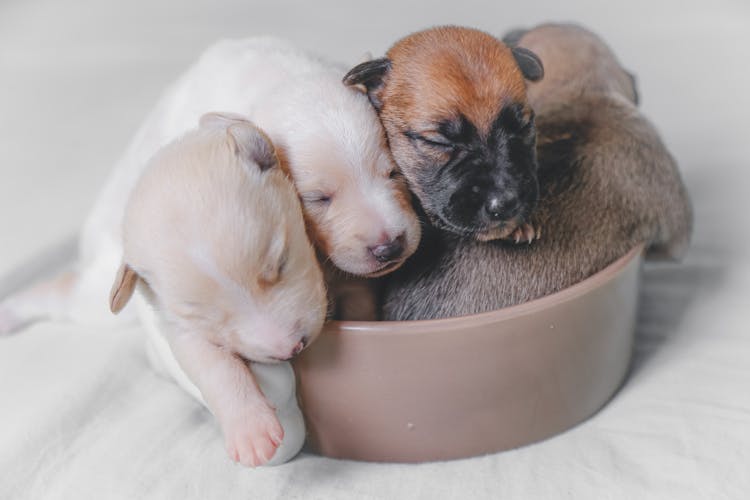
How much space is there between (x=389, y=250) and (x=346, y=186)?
0.44 feet

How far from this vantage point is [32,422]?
1891 mm

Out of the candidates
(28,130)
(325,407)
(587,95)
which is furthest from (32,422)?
(28,130)

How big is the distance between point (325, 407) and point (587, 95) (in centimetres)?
93

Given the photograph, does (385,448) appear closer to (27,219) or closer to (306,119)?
(306,119)

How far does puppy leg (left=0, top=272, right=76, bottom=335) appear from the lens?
2.29 meters

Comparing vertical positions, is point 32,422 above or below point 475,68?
below

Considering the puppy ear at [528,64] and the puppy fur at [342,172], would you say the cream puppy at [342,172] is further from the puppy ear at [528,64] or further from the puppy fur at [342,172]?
the puppy ear at [528,64]

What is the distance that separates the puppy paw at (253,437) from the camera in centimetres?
145

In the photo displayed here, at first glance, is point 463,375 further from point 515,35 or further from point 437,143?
point 515,35

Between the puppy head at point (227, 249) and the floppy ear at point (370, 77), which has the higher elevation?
the floppy ear at point (370, 77)

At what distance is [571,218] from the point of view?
5.71 feet

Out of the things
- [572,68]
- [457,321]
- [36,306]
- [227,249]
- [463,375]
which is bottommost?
[36,306]

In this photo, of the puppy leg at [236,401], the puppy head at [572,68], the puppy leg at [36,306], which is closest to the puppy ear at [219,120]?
the puppy leg at [236,401]

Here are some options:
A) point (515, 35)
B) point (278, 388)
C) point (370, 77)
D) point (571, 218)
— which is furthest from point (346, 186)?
point (515, 35)
